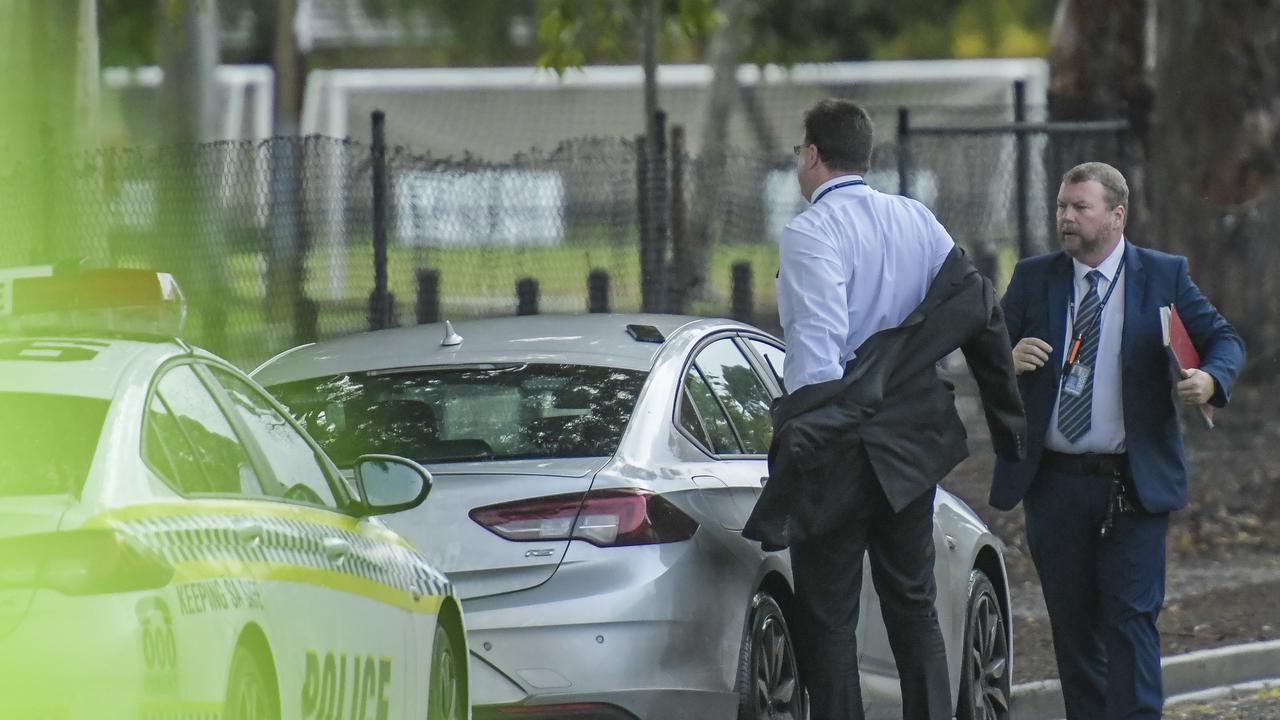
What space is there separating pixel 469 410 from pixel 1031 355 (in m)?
1.75

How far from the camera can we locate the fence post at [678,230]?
1330 cm

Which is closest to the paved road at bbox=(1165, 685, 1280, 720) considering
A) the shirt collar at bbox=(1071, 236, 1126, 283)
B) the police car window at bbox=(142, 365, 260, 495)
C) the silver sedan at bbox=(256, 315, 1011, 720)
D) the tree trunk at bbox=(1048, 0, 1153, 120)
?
the silver sedan at bbox=(256, 315, 1011, 720)

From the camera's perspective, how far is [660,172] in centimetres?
1320

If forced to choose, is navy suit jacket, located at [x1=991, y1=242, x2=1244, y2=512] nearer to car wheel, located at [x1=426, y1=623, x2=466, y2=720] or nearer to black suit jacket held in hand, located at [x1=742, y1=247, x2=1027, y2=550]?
black suit jacket held in hand, located at [x1=742, y1=247, x2=1027, y2=550]

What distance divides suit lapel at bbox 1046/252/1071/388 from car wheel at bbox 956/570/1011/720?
1.27 metres

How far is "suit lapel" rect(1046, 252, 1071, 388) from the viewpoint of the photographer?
702 cm

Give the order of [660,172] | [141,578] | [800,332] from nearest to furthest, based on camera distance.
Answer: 1. [141,578]
2. [800,332]
3. [660,172]

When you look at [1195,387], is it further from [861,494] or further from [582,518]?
[582,518]

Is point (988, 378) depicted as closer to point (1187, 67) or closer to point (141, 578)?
point (141, 578)

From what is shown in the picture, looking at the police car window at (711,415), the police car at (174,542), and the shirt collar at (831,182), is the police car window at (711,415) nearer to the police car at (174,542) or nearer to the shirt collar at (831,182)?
the shirt collar at (831,182)

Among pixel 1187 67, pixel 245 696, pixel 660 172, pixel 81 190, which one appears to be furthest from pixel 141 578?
pixel 1187 67

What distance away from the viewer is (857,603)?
6309 mm

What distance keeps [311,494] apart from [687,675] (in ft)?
4.38

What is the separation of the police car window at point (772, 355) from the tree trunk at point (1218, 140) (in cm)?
935
